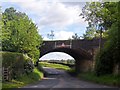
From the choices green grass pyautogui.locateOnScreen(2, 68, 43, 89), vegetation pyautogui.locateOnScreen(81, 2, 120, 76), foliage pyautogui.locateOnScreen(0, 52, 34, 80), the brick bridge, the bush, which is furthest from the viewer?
the brick bridge

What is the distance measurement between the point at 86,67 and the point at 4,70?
1469 inches

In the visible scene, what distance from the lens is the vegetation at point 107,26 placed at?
3739 centimetres


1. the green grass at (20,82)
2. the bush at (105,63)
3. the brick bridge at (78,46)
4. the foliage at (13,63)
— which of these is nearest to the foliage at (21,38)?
the brick bridge at (78,46)

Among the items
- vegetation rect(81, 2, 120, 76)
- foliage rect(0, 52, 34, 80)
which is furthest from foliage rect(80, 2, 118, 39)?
foliage rect(0, 52, 34, 80)

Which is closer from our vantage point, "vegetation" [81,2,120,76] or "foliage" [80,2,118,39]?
"vegetation" [81,2,120,76]

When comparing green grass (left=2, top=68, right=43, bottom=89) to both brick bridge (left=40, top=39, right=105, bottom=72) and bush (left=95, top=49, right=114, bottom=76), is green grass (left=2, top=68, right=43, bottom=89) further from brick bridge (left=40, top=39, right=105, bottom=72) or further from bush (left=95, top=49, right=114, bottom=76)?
brick bridge (left=40, top=39, right=105, bottom=72)

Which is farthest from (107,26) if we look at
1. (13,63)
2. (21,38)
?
(13,63)

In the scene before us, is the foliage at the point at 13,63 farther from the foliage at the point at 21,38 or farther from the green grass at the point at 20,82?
the foliage at the point at 21,38

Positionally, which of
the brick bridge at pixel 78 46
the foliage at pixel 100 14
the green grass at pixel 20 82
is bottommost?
the green grass at pixel 20 82

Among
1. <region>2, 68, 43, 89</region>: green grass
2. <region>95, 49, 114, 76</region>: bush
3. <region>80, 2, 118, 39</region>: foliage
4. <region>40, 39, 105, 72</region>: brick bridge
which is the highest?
<region>80, 2, 118, 39</region>: foliage

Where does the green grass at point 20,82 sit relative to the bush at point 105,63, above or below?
below

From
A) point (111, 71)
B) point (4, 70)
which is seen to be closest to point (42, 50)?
point (111, 71)

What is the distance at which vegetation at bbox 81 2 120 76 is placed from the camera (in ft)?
123

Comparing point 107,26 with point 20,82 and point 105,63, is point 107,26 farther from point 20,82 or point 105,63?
point 20,82
